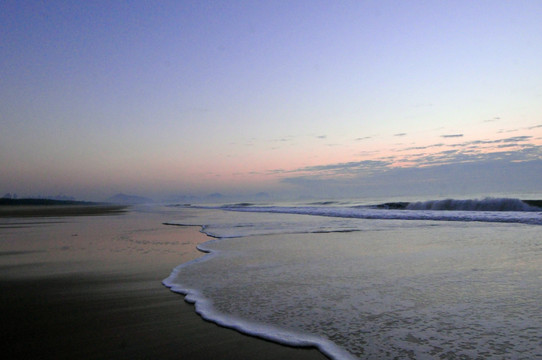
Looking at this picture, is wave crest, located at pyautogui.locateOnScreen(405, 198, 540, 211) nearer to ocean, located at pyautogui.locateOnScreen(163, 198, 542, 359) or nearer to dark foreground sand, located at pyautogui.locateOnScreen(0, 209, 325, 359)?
ocean, located at pyautogui.locateOnScreen(163, 198, 542, 359)

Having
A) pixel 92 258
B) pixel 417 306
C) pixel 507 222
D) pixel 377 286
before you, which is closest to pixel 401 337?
pixel 417 306

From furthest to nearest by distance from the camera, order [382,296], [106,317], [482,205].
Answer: [482,205], [382,296], [106,317]

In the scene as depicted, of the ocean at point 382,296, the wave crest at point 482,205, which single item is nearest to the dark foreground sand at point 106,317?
the ocean at point 382,296

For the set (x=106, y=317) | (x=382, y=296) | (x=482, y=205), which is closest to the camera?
(x=106, y=317)

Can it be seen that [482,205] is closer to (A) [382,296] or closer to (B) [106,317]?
(A) [382,296]

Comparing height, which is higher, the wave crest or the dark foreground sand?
the wave crest

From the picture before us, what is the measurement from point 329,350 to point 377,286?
6.18 feet

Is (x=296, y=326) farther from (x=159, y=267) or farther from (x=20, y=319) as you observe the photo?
(x=159, y=267)

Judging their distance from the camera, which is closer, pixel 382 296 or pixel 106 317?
pixel 106 317

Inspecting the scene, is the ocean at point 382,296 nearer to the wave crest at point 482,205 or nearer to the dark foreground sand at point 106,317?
the dark foreground sand at point 106,317

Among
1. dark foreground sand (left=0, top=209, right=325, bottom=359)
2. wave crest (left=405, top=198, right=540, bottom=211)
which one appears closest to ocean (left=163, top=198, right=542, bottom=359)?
dark foreground sand (left=0, top=209, right=325, bottom=359)

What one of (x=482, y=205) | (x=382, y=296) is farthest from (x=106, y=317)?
(x=482, y=205)

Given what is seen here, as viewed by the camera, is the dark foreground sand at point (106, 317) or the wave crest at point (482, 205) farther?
the wave crest at point (482, 205)

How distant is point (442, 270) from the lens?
495cm
